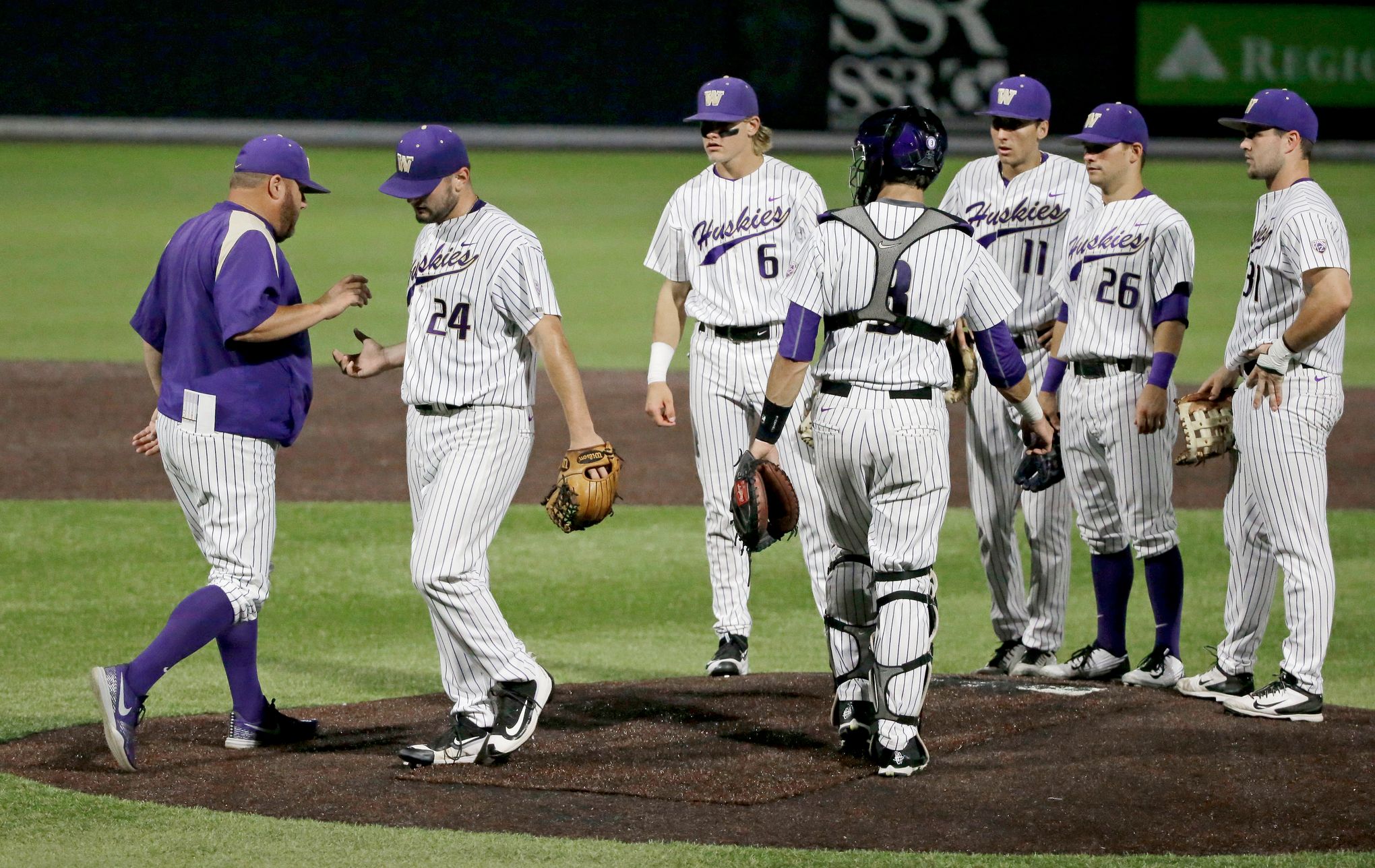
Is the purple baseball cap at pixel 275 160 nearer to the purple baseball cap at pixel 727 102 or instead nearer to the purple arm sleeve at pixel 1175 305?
the purple baseball cap at pixel 727 102

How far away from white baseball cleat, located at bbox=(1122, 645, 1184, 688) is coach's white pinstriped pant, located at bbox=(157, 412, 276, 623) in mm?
2841

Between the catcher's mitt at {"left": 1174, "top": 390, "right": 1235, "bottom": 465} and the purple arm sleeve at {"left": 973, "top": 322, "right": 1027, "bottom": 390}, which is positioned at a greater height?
the purple arm sleeve at {"left": 973, "top": 322, "right": 1027, "bottom": 390}

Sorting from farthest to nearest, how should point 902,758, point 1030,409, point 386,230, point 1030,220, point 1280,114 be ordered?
1. point 386,230
2. point 1030,220
3. point 1280,114
4. point 1030,409
5. point 902,758

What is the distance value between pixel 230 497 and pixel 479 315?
86 cm

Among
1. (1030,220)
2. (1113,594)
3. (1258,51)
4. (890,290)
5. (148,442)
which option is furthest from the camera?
(1258,51)

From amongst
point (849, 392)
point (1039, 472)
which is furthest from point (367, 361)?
point (1039, 472)

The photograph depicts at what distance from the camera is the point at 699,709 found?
529 centimetres

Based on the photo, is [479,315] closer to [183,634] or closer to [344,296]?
[344,296]

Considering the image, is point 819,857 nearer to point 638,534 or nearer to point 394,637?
point 394,637

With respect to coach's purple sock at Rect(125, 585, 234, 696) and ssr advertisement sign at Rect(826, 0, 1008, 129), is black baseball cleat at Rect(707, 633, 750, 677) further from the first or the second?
ssr advertisement sign at Rect(826, 0, 1008, 129)

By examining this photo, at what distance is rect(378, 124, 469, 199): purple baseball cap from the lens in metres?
4.64

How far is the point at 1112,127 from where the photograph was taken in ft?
18.6

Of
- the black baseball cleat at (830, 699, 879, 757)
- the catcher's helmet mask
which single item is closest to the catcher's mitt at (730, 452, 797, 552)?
the black baseball cleat at (830, 699, 879, 757)

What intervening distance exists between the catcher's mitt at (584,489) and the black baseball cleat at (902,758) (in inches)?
37.9
